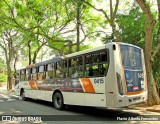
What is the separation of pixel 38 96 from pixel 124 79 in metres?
7.70

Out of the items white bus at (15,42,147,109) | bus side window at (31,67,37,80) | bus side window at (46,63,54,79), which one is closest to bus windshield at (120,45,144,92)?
white bus at (15,42,147,109)

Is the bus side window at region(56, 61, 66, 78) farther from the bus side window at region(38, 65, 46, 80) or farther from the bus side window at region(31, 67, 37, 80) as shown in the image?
the bus side window at region(31, 67, 37, 80)

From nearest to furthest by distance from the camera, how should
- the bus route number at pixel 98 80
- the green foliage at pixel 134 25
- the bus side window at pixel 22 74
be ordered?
the bus route number at pixel 98 80, the bus side window at pixel 22 74, the green foliage at pixel 134 25

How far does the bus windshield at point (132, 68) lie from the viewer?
9703 mm

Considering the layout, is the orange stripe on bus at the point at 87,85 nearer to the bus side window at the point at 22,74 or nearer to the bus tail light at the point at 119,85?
the bus tail light at the point at 119,85

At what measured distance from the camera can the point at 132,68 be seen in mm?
10094

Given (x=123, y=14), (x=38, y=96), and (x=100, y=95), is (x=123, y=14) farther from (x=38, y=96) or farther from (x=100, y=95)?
(x=100, y=95)

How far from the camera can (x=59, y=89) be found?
1280 cm

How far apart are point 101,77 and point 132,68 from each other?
1.43 metres

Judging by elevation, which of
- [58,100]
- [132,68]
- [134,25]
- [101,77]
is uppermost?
[134,25]

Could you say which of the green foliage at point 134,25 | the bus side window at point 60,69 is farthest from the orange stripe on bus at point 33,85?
the green foliage at point 134,25

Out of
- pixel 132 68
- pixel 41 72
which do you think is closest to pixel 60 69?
pixel 41 72

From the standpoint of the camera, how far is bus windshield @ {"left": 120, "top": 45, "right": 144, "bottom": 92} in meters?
9.70

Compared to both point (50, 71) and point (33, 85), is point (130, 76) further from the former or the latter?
point (33, 85)
